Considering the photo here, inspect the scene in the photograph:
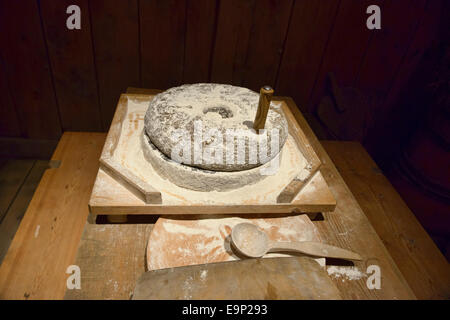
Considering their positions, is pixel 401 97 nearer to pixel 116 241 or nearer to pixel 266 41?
pixel 266 41

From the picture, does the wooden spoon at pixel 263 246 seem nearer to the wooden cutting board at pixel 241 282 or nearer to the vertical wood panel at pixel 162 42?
the wooden cutting board at pixel 241 282

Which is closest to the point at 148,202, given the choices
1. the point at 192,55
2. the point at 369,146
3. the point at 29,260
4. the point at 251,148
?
the point at 251,148

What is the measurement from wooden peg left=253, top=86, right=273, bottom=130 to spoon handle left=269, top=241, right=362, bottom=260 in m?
Result: 0.47

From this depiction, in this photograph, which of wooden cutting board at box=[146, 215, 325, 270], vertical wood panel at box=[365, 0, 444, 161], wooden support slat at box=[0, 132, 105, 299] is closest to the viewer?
wooden cutting board at box=[146, 215, 325, 270]

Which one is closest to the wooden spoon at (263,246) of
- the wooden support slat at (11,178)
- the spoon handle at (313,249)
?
the spoon handle at (313,249)

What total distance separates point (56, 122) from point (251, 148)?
60.0 inches

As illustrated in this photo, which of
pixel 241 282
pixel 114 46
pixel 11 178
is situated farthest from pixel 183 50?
pixel 11 178

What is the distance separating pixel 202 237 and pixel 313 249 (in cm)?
41

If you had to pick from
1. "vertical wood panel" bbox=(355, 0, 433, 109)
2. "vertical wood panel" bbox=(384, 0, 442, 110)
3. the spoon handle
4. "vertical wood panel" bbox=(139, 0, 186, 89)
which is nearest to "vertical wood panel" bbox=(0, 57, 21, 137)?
"vertical wood panel" bbox=(139, 0, 186, 89)

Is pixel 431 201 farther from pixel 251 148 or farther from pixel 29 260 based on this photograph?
pixel 29 260

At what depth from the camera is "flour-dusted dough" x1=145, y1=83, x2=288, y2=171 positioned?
1.19 metres

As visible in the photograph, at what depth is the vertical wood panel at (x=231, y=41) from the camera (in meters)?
1.66

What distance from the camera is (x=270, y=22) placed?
173 centimetres

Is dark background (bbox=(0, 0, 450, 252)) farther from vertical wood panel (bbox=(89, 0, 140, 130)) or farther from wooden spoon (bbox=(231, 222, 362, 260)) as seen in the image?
wooden spoon (bbox=(231, 222, 362, 260))
